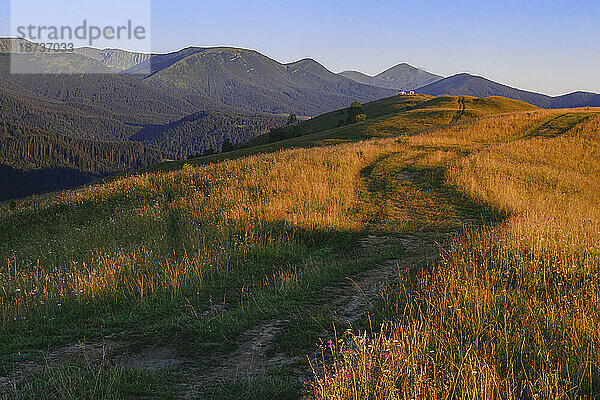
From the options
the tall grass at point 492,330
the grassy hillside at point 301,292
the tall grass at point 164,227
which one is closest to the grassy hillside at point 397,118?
the tall grass at point 164,227

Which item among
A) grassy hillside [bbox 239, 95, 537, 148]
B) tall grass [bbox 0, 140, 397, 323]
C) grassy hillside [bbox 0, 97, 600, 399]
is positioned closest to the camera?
grassy hillside [bbox 0, 97, 600, 399]

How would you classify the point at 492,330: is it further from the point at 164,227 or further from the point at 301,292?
the point at 164,227

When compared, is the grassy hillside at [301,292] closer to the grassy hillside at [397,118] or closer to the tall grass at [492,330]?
the tall grass at [492,330]

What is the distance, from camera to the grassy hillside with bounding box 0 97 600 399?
410 centimetres

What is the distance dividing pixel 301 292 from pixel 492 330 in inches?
131

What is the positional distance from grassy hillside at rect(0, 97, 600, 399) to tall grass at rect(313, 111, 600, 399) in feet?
0.08

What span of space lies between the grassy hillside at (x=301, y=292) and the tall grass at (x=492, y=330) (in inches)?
1.0

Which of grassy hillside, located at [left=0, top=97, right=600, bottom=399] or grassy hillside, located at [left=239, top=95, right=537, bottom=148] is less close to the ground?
grassy hillside, located at [left=239, top=95, right=537, bottom=148]

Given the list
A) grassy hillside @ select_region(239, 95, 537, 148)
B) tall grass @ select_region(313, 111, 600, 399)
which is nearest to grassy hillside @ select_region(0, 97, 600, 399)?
tall grass @ select_region(313, 111, 600, 399)

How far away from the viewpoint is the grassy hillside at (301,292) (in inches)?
161

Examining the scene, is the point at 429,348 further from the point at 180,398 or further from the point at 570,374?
the point at 180,398

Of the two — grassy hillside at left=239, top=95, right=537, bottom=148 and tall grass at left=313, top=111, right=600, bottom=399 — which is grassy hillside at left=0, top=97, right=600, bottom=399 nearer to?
tall grass at left=313, top=111, right=600, bottom=399

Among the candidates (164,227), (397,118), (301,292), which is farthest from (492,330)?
(397,118)

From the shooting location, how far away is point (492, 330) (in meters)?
4.64
